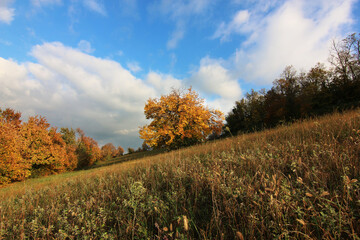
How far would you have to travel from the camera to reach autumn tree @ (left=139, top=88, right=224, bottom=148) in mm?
18234

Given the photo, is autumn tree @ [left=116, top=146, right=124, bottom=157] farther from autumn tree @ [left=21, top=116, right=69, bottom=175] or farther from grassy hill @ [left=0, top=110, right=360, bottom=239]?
grassy hill @ [left=0, top=110, right=360, bottom=239]

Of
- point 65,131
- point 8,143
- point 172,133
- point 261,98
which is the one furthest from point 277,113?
point 65,131

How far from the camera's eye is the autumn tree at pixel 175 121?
59.8ft

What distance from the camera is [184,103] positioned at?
1988 cm

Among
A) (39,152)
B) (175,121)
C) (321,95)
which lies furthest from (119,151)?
(321,95)

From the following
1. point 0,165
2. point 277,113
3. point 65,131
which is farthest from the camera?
point 65,131

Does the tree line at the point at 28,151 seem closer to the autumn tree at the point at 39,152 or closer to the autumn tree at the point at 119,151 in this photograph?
the autumn tree at the point at 39,152

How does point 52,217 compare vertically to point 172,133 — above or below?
below

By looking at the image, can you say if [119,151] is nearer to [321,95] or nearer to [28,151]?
[28,151]

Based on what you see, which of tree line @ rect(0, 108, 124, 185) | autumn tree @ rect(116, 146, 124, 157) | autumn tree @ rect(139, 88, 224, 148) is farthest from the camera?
autumn tree @ rect(116, 146, 124, 157)

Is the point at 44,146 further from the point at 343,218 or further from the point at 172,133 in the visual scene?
the point at 343,218

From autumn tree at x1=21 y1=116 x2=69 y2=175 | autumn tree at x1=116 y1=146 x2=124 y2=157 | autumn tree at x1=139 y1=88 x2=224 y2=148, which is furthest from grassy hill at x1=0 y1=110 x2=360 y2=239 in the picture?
autumn tree at x1=116 y1=146 x2=124 y2=157

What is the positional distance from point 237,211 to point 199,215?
2.14 feet

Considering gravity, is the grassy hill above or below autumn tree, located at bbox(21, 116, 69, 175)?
below
